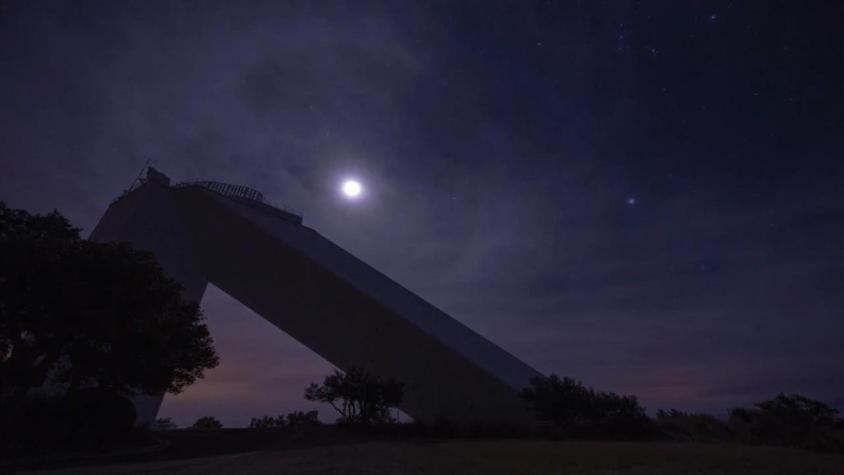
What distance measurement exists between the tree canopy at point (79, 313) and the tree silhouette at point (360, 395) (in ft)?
24.7

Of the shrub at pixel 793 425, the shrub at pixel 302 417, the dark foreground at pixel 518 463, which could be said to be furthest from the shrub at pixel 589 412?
the shrub at pixel 302 417

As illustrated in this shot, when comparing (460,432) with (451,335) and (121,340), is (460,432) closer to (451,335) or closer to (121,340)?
(451,335)

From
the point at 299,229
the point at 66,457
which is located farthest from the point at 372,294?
the point at 66,457

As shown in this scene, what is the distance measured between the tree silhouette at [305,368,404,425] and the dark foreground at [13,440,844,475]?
7.96 m

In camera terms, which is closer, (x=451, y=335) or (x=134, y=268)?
(x=134, y=268)

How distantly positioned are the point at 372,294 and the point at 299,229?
7400 mm

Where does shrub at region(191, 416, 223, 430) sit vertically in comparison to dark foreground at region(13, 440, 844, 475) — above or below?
above

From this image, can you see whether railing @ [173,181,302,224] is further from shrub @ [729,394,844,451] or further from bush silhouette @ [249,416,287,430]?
shrub @ [729,394,844,451]

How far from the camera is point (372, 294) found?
910 inches

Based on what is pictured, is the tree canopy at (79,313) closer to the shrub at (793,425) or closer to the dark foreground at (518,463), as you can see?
the dark foreground at (518,463)

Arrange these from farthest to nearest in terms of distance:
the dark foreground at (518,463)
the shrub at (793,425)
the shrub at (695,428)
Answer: the shrub at (695,428), the shrub at (793,425), the dark foreground at (518,463)

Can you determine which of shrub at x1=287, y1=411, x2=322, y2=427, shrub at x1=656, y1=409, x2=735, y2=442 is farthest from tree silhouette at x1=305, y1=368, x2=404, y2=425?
shrub at x1=656, y1=409, x2=735, y2=442

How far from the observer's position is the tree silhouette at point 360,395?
19.5 metres

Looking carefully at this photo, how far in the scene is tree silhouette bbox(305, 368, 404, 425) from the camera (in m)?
19.5
